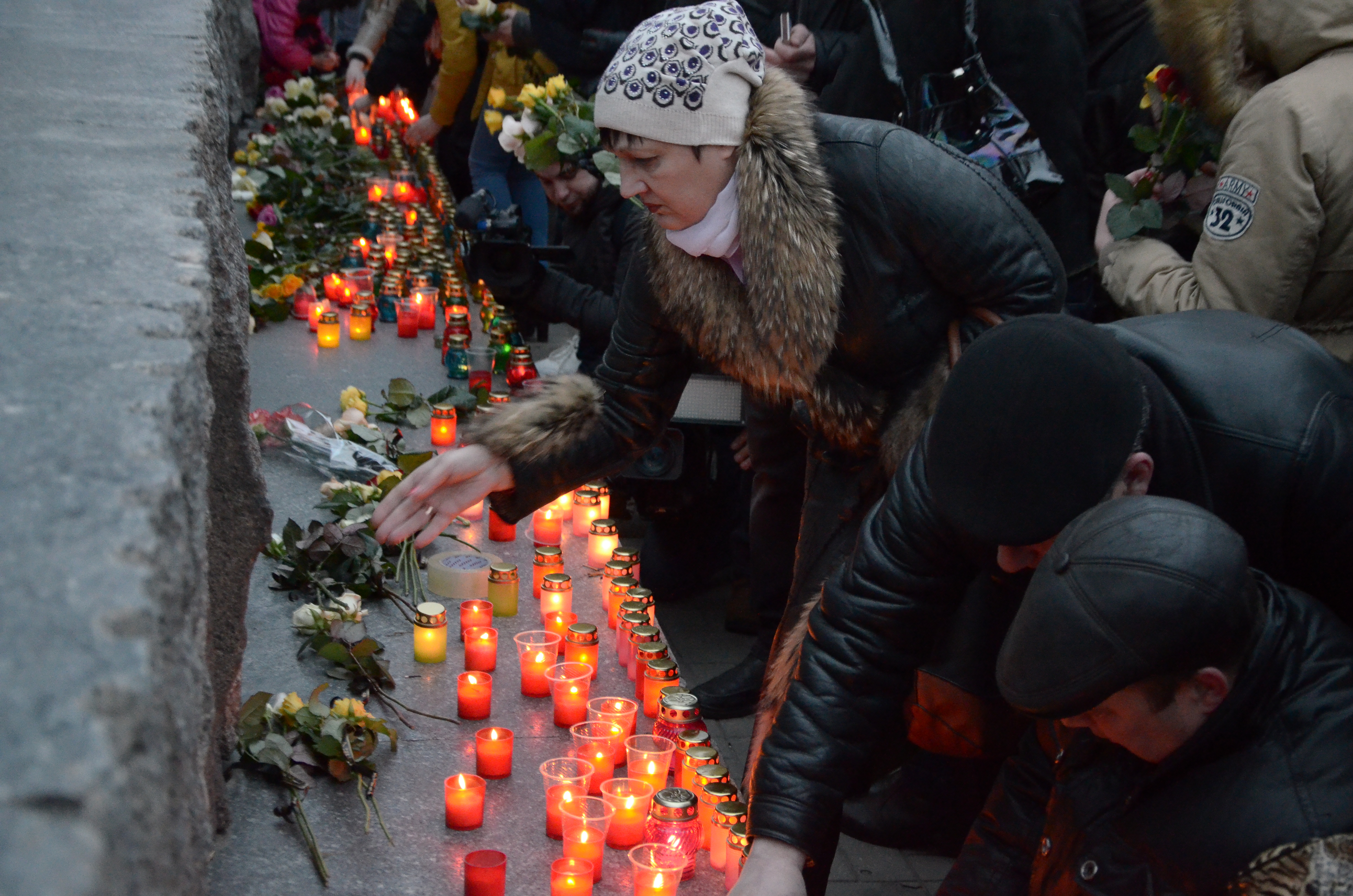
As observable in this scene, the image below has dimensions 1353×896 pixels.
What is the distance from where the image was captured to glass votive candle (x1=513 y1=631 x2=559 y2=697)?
2404 millimetres

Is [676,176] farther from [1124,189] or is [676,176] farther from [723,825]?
[1124,189]

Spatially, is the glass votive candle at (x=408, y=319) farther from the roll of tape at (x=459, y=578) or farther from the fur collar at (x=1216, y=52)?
the fur collar at (x=1216, y=52)

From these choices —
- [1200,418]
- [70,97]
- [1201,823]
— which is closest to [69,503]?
[70,97]

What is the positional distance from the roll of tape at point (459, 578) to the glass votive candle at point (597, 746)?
675 mm

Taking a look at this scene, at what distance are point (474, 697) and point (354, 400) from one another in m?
1.70

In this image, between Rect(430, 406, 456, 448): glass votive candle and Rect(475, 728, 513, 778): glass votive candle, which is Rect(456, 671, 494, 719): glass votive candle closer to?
Rect(475, 728, 513, 778): glass votive candle

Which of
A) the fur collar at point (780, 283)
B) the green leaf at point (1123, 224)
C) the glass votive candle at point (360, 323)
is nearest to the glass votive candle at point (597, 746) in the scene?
the fur collar at point (780, 283)

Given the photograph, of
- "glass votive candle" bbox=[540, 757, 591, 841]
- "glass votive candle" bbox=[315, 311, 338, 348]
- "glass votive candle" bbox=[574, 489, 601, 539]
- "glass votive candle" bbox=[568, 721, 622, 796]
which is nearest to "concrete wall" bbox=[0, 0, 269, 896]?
"glass votive candle" bbox=[540, 757, 591, 841]

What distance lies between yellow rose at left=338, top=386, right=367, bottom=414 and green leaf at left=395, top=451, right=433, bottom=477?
68 centimetres

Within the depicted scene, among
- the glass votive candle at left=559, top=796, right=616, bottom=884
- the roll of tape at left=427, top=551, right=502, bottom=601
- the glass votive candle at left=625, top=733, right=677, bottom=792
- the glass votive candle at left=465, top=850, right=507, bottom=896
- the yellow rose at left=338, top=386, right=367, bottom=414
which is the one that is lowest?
the yellow rose at left=338, top=386, right=367, bottom=414

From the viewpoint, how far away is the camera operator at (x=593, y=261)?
437cm

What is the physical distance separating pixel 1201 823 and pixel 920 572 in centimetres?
52

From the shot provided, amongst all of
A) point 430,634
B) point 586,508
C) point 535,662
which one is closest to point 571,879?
point 535,662

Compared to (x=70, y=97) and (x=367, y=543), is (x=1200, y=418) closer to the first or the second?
(x=70, y=97)
